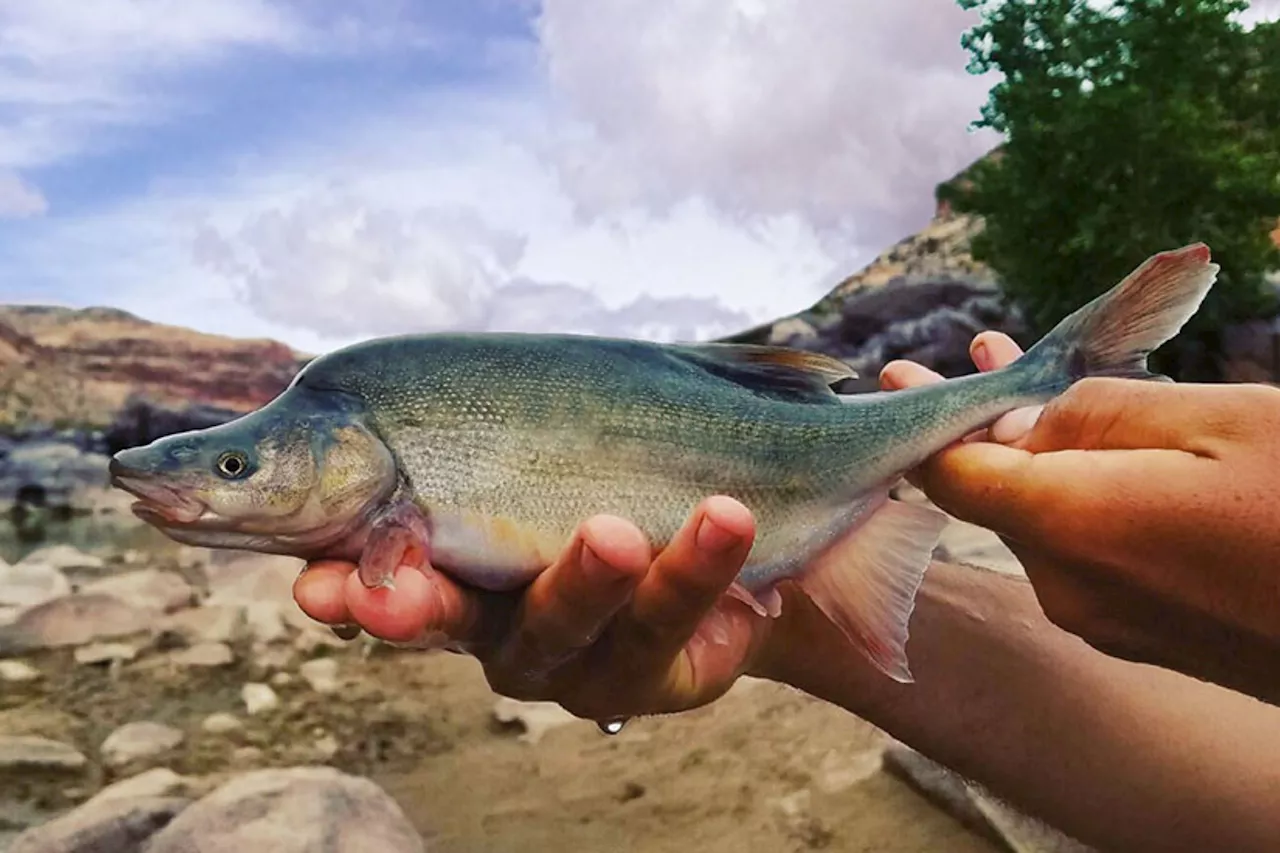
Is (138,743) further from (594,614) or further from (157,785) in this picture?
(594,614)

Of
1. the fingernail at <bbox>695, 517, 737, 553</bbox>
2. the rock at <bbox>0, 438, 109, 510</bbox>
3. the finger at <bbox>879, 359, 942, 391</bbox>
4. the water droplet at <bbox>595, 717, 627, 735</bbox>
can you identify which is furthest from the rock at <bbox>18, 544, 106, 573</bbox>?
the fingernail at <bbox>695, 517, 737, 553</bbox>

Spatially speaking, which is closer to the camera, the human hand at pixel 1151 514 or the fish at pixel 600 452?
the human hand at pixel 1151 514

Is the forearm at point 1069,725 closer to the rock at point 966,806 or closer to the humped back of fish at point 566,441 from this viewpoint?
the humped back of fish at point 566,441

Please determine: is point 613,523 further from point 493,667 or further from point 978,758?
point 978,758

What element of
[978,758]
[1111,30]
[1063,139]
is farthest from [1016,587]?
[1111,30]

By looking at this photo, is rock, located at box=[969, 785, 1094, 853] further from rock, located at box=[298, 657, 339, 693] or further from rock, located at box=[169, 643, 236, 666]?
rock, located at box=[169, 643, 236, 666]

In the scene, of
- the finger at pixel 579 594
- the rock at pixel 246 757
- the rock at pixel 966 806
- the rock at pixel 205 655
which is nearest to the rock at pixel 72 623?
the rock at pixel 205 655
